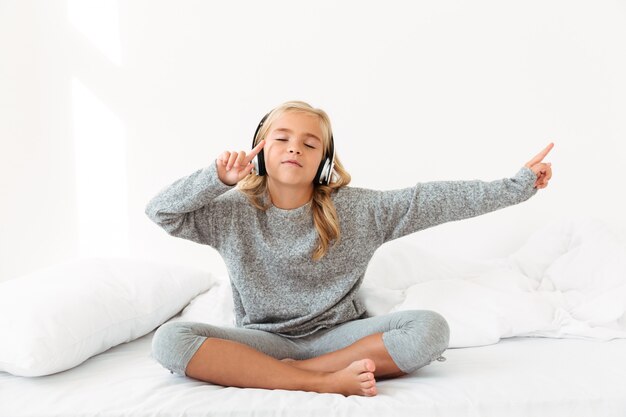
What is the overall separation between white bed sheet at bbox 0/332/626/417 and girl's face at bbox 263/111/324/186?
49 cm

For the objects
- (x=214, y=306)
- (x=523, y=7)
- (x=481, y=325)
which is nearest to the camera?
(x=481, y=325)

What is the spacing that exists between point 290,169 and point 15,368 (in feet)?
2.22

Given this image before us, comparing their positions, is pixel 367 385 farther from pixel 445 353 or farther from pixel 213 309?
pixel 213 309

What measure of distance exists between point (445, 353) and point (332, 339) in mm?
251

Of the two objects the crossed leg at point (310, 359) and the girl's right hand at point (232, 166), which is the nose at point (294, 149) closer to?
the girl's right hand at point (232, 166)

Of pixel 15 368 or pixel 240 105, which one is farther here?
pixel 240 105

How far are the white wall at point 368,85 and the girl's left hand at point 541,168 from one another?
71cm

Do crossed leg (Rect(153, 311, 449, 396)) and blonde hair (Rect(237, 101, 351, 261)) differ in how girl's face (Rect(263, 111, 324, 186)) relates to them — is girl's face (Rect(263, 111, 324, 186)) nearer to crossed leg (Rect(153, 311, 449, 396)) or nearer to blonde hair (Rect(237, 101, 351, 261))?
blonde hair (Rect(237, 101, 351, 261))

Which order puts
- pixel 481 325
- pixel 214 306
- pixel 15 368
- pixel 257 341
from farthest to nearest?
1. pixel 214 306
2. pixel 481 325
3. pixel 257 341
4. pixel 15 368

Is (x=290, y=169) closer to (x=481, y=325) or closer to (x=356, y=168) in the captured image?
(x=481, y=325)

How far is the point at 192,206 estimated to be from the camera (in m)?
1.39

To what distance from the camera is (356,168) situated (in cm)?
216

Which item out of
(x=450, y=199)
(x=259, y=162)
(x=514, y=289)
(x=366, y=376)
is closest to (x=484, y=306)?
(x=514, y=289)

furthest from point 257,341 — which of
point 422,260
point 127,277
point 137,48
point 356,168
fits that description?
point 137,48
